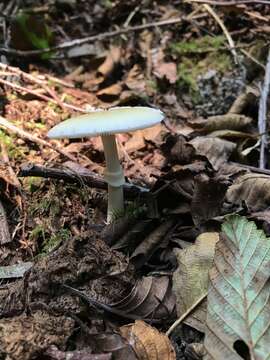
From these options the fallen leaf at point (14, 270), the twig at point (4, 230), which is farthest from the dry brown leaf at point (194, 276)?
the twig at point (4, 230)

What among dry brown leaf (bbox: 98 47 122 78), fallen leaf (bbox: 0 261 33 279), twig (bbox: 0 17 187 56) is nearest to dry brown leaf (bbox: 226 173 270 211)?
fallen leaf (bbox: 0 261 33 279)

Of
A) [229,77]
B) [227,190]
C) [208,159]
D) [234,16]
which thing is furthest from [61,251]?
[234,16]

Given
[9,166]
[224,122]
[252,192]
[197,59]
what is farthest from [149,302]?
[197,59]

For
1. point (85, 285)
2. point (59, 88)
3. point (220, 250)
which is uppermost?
point (59, 88)

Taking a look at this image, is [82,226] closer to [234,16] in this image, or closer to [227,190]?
[227,190]

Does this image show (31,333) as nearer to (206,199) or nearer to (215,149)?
(206,199)

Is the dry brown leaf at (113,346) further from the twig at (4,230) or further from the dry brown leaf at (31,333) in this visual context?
the twig at (4,230)

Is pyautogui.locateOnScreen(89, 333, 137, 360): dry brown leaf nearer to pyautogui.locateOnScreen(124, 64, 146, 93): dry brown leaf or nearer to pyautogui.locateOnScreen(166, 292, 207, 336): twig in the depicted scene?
pyautogui.locateOnScreen(166, 292, 207, 336): twig

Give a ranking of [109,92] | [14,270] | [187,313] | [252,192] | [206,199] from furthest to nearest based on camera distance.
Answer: [109,92] < [252,192] < [206,199] < [14,270] < [187,313]
